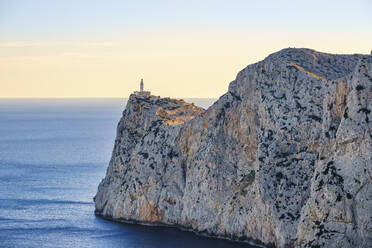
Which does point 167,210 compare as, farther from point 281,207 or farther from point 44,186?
point 44,186

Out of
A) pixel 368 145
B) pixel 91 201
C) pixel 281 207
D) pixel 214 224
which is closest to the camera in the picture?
pixel 368 145

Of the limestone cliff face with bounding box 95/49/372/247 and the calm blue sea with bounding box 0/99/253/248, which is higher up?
the limestone cliff face with bounding box 95/49/372/247

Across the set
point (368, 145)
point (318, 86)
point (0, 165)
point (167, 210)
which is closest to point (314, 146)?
point (318, 86)

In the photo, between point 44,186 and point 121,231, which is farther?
point 44,186

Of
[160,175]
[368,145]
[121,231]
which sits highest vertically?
[368,145]

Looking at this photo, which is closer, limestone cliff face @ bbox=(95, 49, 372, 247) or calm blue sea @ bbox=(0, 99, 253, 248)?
limestone cliff face @ bbox=(95, 49, 372, 247)

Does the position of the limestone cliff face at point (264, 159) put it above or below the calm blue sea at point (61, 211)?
above

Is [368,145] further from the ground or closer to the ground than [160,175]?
further from the ground

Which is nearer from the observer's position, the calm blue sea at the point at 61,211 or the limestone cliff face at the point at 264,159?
the limestone cliff face at the point at 264,159
